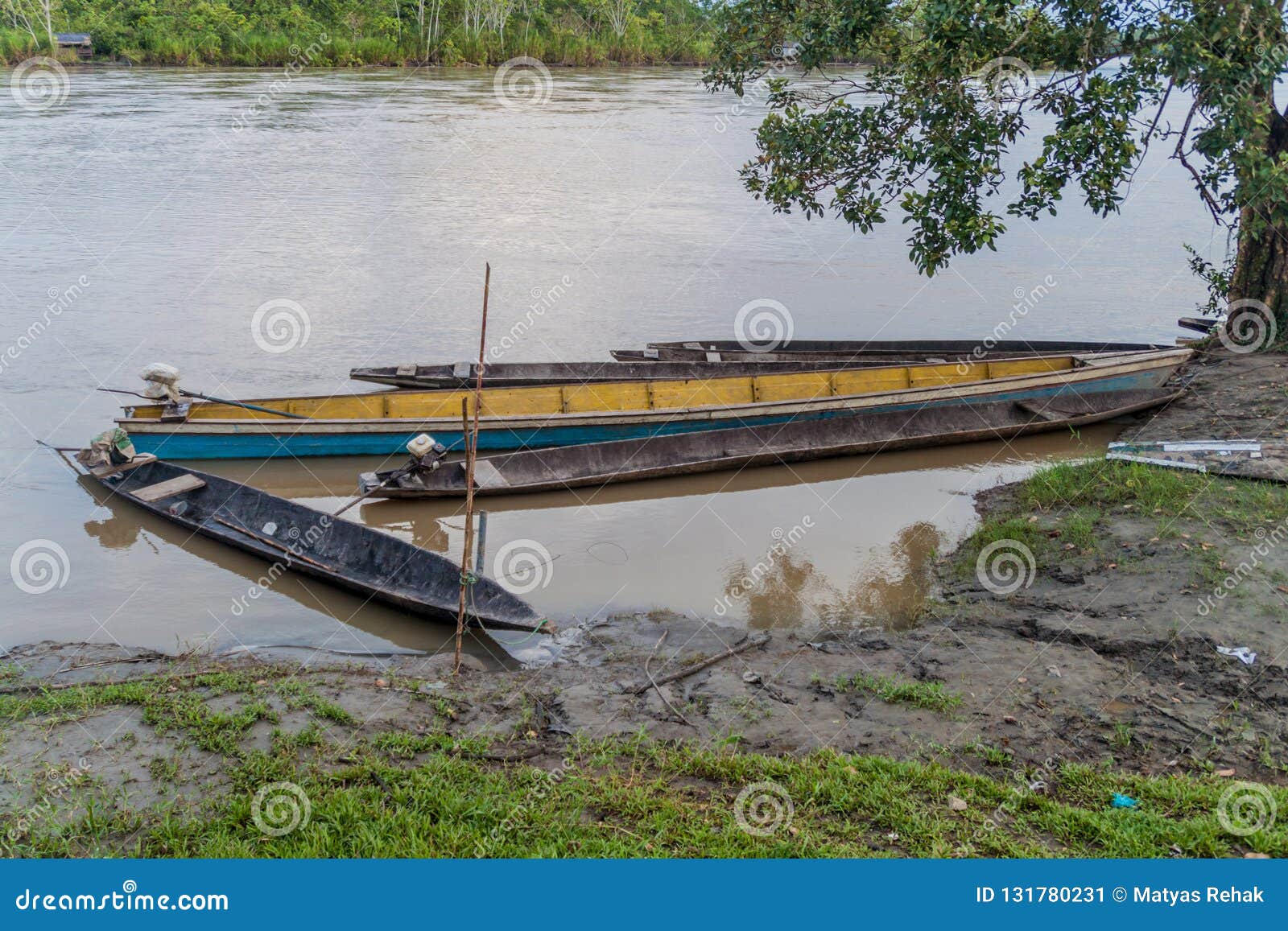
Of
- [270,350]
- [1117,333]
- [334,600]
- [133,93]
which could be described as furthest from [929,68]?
[133,93]

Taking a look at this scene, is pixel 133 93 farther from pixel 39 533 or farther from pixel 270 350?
pixel 39 533

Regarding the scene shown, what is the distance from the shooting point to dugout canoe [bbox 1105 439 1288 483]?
776 centimetres

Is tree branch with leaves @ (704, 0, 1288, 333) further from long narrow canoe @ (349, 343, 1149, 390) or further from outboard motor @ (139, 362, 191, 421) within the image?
outboard motor @ (139, 362, 191, 421)

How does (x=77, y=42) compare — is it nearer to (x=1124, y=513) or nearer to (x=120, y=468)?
(x=120, y=468)

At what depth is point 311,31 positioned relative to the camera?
40688mm

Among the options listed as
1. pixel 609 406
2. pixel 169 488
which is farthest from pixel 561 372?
pixel 169 488

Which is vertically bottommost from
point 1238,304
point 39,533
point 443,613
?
point 443,613

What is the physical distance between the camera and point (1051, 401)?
→ 10617 mm

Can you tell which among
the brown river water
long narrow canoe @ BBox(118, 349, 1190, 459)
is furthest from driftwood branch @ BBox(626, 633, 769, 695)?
long narrow canoe @ BBox(118, 349, 1190, 459)

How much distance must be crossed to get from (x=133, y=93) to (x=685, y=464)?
30.0 meters

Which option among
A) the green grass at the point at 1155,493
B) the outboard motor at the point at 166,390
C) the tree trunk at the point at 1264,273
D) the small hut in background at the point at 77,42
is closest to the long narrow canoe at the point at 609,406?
the outboard motor at the point at 166,390

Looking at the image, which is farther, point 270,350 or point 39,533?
point 270,350

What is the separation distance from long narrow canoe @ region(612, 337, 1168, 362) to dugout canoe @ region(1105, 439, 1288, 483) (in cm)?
311

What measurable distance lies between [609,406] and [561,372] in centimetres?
125
